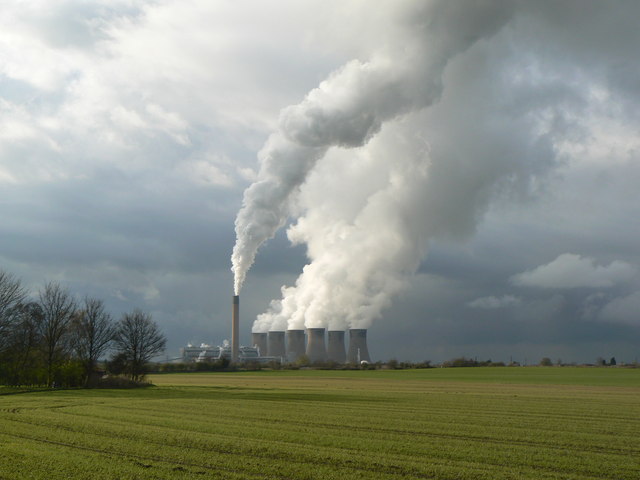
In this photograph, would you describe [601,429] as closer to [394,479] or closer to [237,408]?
[394,479]

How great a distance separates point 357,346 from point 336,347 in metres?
4.07

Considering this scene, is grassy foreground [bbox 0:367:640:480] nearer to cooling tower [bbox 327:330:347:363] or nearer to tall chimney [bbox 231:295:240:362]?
tall chimney [bbox 231:295:240:362]

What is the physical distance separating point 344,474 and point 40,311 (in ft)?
184

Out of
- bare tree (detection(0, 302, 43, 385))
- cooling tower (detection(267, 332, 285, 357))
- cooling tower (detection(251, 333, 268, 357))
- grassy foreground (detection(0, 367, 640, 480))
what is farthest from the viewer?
cooling tower (detection(251, 333, 268, 357))

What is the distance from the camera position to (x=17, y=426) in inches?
819

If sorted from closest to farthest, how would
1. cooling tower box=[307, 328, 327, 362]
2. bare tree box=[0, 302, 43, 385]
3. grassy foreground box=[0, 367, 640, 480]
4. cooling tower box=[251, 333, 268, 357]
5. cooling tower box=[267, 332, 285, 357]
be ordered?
grassy foreground box=[0, 367, 640, 480], bare tree box=[0, 302, 43, 385], cooling tower box=[307, 328, 327, 362], cooling tower box=[267, 332, 285, 357], cooling tower box=[251, 333, 268, 357]

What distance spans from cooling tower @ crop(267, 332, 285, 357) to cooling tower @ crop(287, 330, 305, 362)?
449 centimetres

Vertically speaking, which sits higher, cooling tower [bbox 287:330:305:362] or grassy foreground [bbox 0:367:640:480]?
cooling tower [bbox 287:330:305:362]

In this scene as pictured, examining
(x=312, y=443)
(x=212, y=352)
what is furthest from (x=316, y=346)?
(x=312, y=443)

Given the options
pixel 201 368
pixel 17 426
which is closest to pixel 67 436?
pixel 17 426

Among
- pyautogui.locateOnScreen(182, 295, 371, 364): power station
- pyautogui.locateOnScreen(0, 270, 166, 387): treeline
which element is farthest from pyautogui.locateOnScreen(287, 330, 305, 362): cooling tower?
pyautogui.locateOnScreen(0, 270, 166, 387): treeline

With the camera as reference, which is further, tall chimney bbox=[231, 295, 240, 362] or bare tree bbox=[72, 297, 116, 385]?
tall chimney bbox=[231, 295, 240, 362]

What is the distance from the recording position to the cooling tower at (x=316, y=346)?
117 metres

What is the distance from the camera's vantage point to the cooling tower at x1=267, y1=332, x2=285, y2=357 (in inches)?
4975
